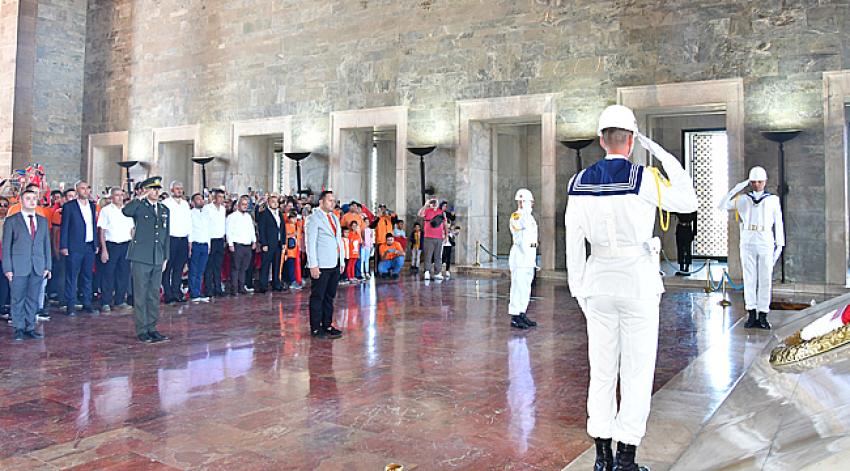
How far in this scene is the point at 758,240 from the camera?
7766 millimetres

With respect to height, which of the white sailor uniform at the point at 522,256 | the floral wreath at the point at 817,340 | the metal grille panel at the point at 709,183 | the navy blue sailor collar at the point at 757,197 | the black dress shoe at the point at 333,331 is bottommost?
the black dress shoe at the point at 333,331

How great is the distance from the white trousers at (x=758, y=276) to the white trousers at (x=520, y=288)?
2.57 m

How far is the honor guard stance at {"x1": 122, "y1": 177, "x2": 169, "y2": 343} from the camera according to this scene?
7254 millimetres

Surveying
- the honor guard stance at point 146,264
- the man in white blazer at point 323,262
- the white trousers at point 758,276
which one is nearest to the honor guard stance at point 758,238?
the white trousers at point 758,276

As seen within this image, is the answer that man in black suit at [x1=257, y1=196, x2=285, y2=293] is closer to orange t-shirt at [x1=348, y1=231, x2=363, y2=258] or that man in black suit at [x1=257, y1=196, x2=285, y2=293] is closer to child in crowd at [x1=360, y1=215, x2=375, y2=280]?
orange t-shirt at [x1=348, y1=231, x2=363, y2=258]

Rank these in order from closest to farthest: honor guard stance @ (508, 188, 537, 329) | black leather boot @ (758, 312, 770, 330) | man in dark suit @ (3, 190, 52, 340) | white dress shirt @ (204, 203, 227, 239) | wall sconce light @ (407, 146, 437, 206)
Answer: man in dark suit @ (3, 190, 52, 340) → black leather boot @ (758, 312, 770, 330) → honor guard stance @ (508, 188, 537, 329) → white dress shirt @ (204, 203, 227, 239) → wall sconce light @ (407, 146, 437, 206)

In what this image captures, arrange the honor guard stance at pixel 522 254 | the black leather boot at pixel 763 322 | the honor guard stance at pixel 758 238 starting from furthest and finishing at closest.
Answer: the honor guard stance at pixel 522 254 < the black leather boot at pixel 763 322 < the honor guard stance at pixel 758 238

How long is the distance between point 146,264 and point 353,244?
6591 mm

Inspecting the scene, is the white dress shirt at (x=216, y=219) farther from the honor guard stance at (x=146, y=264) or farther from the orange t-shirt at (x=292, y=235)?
the honor guard stance at (x=146, y=264)

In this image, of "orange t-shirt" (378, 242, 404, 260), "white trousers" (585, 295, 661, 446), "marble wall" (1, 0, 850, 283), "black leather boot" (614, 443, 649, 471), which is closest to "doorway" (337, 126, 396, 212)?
"marble wall" (1, 0, 850, 283)

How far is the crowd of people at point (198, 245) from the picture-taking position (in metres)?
9.40

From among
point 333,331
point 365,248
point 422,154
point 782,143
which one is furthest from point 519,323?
point 422,154

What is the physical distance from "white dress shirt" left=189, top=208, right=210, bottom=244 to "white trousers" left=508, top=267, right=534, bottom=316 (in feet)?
18.2

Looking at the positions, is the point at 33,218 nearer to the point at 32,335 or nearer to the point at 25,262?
the point at 25,262
